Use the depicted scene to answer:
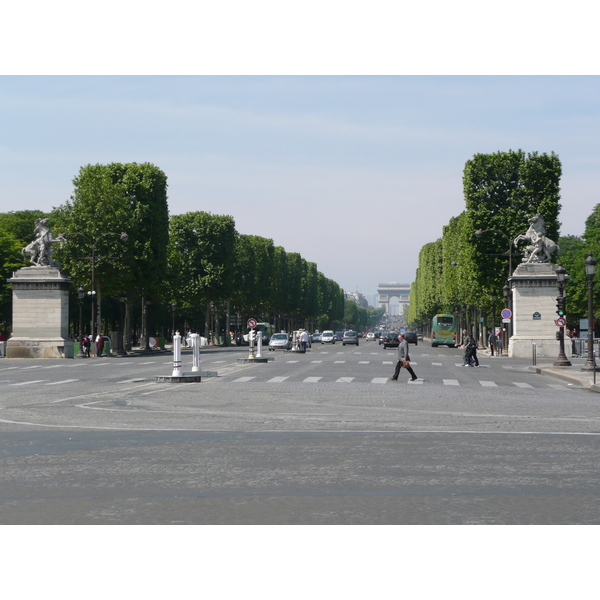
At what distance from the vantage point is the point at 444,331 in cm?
9538

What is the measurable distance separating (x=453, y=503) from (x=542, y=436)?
6289 millimetres

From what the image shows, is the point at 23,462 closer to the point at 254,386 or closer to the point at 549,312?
the point at 254,386

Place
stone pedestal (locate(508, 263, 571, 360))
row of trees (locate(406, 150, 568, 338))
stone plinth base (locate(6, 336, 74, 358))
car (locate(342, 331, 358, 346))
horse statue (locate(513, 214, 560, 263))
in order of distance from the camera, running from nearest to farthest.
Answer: stone pedestal (locate(508, 263, 571, 360))
horse statue (locate(513, 214, 560, 263))
stone plinth base (locate(6, 336, 74, 358))
row of trees (locate(406, 150, 568, 338))
car (locate(342, 331, 358, 346))

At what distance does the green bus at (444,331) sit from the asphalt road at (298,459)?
71.4 meters

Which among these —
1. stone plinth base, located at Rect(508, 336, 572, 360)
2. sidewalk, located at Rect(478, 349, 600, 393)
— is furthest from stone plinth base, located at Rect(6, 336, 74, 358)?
sidewalk, located at Rect(478, 349, 600, 393)

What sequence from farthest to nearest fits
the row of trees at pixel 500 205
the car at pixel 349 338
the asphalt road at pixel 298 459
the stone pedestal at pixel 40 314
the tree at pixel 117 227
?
the car at pixel 349 338
the tree at pixel 117 227
the row of trees at pixel 500 205
the stone pedestal at pixel 40 314
the asphalt road at pixel 298 459

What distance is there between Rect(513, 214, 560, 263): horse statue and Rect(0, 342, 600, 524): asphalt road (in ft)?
115

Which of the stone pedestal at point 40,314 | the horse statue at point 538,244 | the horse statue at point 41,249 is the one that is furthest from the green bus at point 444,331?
the horse statue at point 41,249

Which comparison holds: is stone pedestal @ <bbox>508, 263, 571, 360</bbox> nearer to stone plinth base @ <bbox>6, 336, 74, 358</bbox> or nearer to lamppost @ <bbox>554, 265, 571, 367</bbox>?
lamppost @ <bbox>554, 265, 571, 367</bbox>

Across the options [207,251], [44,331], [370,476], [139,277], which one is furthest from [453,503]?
[207,251]

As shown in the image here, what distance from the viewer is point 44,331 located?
195 feet

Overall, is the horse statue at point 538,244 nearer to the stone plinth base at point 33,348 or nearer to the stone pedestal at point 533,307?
the stone pedestal at point 533,307

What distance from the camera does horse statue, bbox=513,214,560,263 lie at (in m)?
57.2

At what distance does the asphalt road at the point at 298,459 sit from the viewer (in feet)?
27.0
